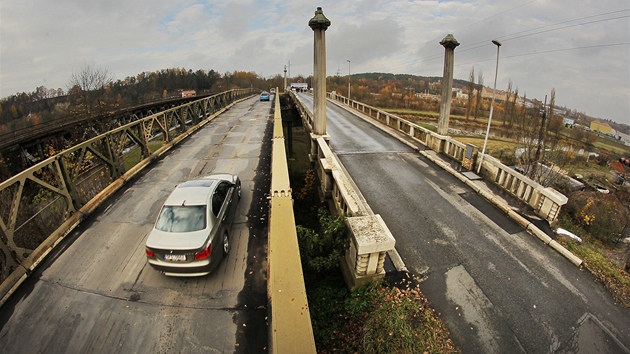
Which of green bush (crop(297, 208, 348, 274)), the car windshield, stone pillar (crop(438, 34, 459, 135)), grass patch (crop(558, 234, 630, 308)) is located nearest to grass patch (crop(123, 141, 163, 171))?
the car windshield

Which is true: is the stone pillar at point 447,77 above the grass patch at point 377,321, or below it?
above

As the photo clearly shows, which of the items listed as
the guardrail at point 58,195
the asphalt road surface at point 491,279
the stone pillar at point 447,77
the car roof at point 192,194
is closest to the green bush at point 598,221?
the stone pillar at point 447,77

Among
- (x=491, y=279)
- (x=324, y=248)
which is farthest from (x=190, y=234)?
(x=491, y=279)

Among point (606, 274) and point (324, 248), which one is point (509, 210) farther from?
point (324, 248)

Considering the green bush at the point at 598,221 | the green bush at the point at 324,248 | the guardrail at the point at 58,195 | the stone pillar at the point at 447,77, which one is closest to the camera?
the guardrail at the point at 58,195

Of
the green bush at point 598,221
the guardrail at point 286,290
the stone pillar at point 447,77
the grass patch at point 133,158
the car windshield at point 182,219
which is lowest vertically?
the green bush at point 598,221

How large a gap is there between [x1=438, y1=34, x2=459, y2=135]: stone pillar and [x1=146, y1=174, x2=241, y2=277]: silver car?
44.2 feet

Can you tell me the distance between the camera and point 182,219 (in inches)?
248

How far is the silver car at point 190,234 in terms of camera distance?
5.79 metres

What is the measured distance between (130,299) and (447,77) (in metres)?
16.4

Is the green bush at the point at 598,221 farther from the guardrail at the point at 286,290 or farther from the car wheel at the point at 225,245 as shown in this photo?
the car wheel at the point at 225,245

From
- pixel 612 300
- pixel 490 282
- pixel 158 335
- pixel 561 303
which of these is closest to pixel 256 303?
pixel 158 335

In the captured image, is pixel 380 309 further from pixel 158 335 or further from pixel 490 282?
pixel 158 335

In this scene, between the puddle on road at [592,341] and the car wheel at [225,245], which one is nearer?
the puddle on road at [592,341]
